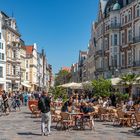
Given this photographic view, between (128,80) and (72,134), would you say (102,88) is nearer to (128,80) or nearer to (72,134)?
(128,80)

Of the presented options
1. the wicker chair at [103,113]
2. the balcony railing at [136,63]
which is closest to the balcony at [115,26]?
the balcony railing at [136,63]

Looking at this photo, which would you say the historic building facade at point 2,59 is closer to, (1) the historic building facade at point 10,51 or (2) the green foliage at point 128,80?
(1) the historic building facade at point 10,51

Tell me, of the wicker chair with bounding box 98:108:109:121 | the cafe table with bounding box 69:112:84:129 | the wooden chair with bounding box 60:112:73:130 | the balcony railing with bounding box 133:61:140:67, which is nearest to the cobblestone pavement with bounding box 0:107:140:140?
the wooden chair with bounding box 60:112:73:130

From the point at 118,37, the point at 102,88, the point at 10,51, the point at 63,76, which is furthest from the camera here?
the point at 63,76

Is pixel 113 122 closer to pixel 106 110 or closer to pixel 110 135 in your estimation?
pixel 106 110

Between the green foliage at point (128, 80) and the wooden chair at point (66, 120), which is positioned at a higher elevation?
the green foliage at point (128, 80)

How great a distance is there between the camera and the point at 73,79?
158875 mm

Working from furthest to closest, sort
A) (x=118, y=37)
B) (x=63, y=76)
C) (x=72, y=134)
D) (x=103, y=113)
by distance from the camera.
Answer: (x=63, y=76)
(x=118, y=37)
(x=103, y=113)
(x=72, y=134)

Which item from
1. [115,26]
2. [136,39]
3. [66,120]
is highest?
[115,26]

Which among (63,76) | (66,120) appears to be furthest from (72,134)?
(63,76)

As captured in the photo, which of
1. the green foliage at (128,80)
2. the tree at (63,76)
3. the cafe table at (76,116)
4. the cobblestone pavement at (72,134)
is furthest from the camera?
the tree at (63,76)

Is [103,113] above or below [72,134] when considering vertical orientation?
above

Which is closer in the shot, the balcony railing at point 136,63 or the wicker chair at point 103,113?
the wicker chair at point 103,113

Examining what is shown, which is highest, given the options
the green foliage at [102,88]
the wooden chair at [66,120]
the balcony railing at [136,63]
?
the balcony railing at [136,63]
